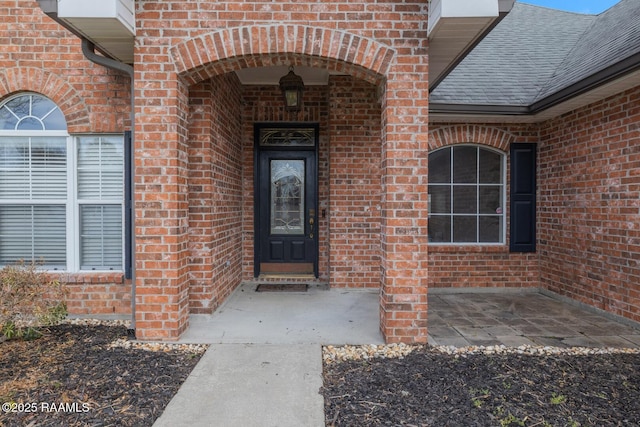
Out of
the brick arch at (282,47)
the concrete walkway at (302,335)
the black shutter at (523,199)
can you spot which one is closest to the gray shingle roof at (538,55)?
the black shutter at (523,199)

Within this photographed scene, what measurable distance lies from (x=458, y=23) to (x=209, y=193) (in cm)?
317

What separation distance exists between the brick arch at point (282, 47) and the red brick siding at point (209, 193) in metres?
0.84

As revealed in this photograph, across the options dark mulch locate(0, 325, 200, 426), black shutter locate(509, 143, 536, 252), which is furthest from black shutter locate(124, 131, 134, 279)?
black shutter locate(509, 143, 536, 252)

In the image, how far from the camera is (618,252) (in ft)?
15.6

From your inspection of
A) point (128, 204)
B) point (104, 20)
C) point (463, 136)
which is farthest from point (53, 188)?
point (463, 136)

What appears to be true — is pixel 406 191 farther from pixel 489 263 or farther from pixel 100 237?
pixel 100 237

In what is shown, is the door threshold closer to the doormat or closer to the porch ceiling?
the doormat

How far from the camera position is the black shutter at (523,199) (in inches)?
246

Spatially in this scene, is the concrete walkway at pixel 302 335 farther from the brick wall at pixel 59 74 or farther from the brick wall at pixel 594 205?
the brick wall at pixel 59 74

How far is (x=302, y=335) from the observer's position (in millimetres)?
3961

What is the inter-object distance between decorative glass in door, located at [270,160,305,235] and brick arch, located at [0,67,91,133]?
113 inches

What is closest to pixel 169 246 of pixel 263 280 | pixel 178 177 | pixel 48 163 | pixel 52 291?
pixel 178 177

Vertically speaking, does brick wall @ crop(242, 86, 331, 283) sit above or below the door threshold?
above

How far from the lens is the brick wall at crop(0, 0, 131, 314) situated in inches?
174
